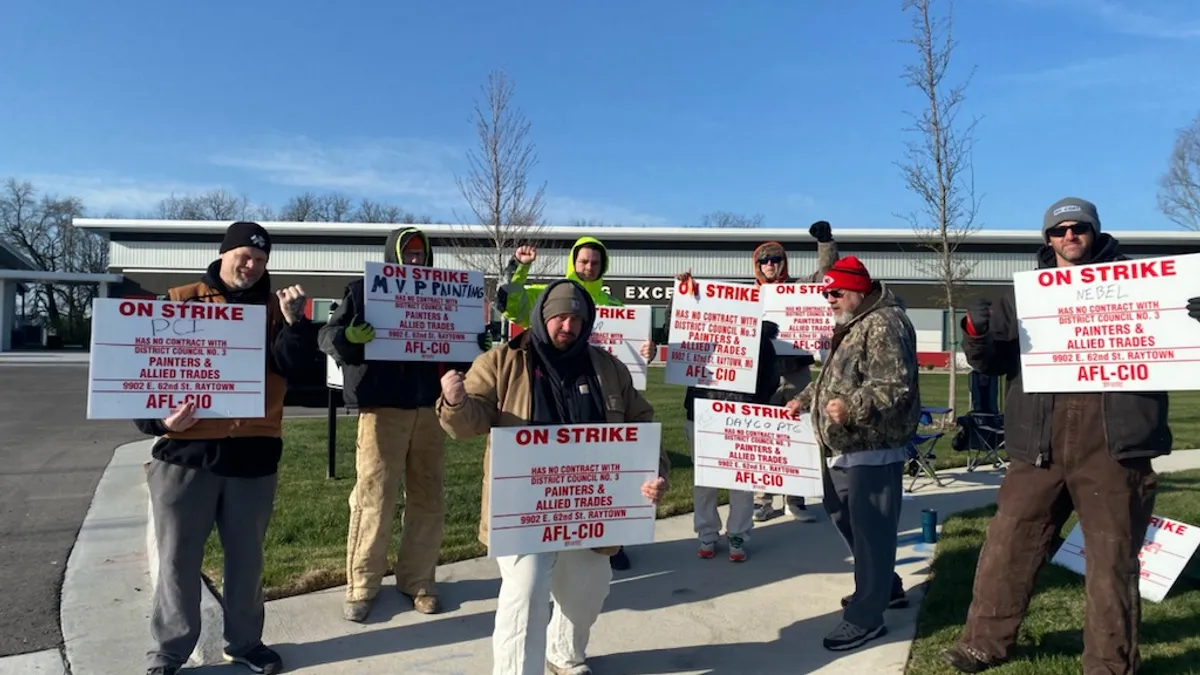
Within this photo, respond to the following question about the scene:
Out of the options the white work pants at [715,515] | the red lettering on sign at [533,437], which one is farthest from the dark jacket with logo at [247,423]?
the white work pants at [715,515]

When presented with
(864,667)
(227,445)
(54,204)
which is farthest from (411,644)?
(54,204)

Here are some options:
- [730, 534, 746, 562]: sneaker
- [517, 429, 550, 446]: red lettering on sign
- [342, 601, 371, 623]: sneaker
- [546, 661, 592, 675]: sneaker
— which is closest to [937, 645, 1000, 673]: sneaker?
[546, 661, 592, 675]: sneaker

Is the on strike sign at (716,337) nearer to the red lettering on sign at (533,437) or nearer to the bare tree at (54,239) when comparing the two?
the red lettering on sign at (533,437)

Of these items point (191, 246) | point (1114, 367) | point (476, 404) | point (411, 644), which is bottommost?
point (411, 644)

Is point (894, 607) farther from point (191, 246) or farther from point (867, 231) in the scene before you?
point (191, 246)

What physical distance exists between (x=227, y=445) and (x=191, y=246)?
4325cm

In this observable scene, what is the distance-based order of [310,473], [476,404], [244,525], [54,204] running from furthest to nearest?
1. [54,204]
2. [310,473]
3. [244,525]
4. [476,404]

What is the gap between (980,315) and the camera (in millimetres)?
3963

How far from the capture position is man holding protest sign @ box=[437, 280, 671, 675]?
3531 millimetres

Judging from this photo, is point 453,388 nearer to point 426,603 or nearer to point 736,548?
point 426,603

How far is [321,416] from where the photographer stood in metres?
15.6

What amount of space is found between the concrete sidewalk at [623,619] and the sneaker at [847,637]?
4 centimetres

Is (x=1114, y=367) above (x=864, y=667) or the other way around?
above

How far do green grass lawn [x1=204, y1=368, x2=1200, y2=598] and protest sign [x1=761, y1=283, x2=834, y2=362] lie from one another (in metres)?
2.02
